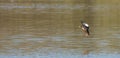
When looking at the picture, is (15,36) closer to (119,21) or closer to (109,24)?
(109,24)

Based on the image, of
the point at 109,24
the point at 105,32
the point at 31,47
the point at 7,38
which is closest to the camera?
the point at 31,47

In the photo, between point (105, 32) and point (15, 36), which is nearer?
point (15, 36)

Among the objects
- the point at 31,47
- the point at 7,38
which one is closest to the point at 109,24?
the point at 7,38

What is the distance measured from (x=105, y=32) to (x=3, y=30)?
4143mm

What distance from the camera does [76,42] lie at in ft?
55.4

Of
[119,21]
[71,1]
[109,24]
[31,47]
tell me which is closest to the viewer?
[31,47]

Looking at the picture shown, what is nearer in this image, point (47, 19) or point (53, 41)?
point (53, 41)

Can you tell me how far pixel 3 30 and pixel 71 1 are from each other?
2016 centimetres

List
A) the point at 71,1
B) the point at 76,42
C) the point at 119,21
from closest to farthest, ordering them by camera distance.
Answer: the point at 76,42, the point at 119,21, the point at 71,1

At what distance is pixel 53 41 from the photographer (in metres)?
17.2

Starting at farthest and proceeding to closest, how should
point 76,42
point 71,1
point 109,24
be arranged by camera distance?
1. point 71,1
2. point 109,24
3. point 76,42

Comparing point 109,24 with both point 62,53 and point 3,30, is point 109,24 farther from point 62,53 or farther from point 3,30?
point 62,53

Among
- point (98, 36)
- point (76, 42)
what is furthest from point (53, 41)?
point (98, 36)

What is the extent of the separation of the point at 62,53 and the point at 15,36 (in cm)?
417
